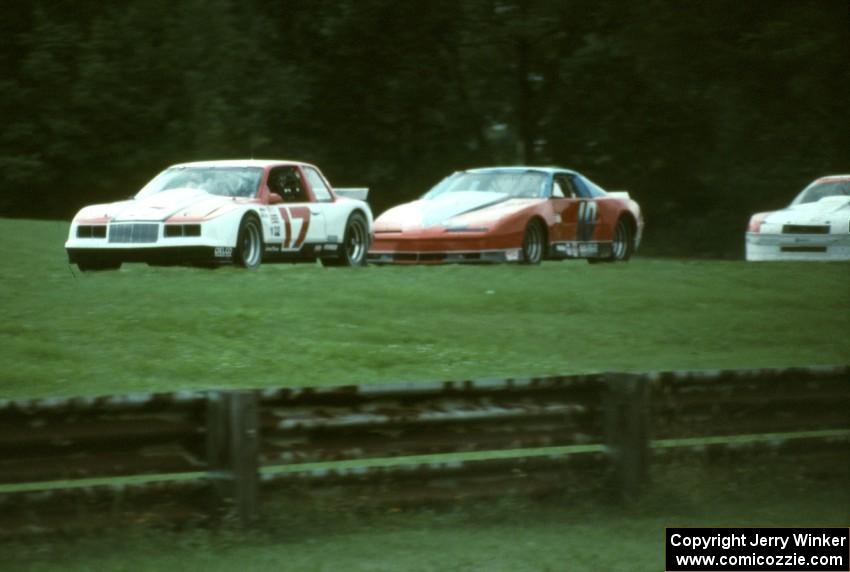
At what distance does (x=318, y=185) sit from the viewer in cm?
2027

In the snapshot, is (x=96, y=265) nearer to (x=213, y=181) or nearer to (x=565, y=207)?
(x=213, y=181)

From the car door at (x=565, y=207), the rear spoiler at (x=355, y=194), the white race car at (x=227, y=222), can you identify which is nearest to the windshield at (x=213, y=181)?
the white race car at (x=227, y=222)

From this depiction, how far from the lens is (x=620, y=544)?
278 inches

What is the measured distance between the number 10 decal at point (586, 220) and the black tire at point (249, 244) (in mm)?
5396

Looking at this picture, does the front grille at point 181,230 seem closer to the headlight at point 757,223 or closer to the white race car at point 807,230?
the white race car at point 807,230

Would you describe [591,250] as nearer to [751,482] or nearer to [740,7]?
[740,7]

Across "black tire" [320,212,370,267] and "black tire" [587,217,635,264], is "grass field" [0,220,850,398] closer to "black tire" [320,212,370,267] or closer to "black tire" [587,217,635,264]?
"black tire" [320,212,370,267]

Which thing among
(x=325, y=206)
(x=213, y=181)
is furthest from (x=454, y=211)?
(x=213, y=181)

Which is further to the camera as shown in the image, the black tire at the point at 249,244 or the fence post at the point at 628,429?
the black tire at the point at 249,244

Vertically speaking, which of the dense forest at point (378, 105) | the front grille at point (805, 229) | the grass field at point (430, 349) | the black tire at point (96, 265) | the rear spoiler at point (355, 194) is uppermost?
the dense forest at point (378, 105)

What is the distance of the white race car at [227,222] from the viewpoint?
1728 centimetres

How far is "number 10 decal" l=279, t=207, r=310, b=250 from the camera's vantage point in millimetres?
18875

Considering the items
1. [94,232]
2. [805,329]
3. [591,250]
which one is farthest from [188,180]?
[805,329]

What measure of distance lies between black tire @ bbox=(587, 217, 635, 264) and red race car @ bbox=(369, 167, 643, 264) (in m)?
0.06
